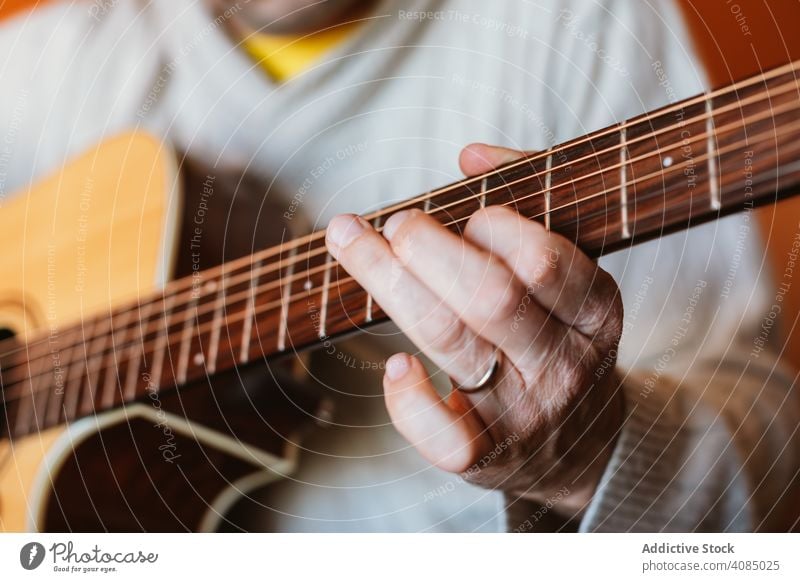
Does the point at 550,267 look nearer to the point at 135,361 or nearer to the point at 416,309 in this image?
the point at 416,309

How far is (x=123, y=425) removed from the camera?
37cm

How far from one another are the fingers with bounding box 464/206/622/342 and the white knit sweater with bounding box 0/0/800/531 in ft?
0.11

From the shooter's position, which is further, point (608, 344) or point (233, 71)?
point (233, 71)

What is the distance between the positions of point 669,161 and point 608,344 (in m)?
0.09

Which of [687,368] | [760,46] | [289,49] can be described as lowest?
[687,368]

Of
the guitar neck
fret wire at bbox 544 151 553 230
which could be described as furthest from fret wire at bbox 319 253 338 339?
fret wire at bbox 544 151 553 230

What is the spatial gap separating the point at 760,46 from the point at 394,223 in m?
0.19

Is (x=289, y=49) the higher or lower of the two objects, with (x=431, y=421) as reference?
higher

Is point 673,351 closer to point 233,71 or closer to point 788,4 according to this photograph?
point 788,4

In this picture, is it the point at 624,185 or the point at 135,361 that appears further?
the point at 135,361

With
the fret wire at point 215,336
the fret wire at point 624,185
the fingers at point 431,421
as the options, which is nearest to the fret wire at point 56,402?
the fret wire at point 215,336

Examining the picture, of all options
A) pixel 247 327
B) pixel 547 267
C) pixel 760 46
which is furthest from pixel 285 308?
pixel 760 46

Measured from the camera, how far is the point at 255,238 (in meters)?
0.38
